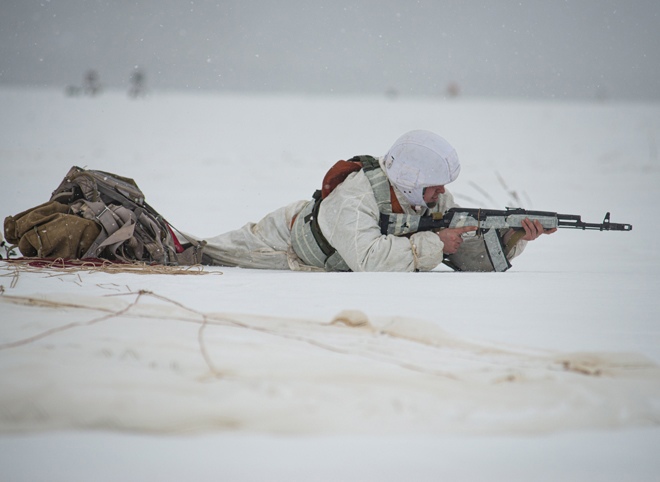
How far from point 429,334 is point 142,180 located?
9.89 meters

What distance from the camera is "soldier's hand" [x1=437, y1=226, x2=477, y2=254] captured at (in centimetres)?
457

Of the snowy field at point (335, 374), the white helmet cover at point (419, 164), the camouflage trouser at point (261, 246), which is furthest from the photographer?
the camouflage trouser at point (261, 246)

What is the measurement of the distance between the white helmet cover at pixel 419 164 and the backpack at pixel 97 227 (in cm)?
148

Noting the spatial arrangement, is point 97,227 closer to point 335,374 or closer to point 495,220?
point 495,220

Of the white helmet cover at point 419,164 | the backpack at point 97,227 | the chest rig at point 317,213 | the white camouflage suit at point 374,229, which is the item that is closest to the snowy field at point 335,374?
the white camouflage suit at point 374,229

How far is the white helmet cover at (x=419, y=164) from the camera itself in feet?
14.5

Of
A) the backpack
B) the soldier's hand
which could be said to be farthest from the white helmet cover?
the backpack

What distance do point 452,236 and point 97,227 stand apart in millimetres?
2220

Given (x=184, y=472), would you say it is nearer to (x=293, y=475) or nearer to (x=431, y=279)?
(x=293, y=475)

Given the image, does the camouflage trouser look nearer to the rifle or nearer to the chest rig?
the chest rig

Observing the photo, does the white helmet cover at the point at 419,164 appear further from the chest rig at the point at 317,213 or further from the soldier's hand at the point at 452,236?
the soldier's hand at the point at 452,236

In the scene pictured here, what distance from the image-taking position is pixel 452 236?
4570mm

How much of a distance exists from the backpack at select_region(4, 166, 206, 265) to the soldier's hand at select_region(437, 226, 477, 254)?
1651 mm

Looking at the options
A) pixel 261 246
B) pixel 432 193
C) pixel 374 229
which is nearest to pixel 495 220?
pixel 432 193
